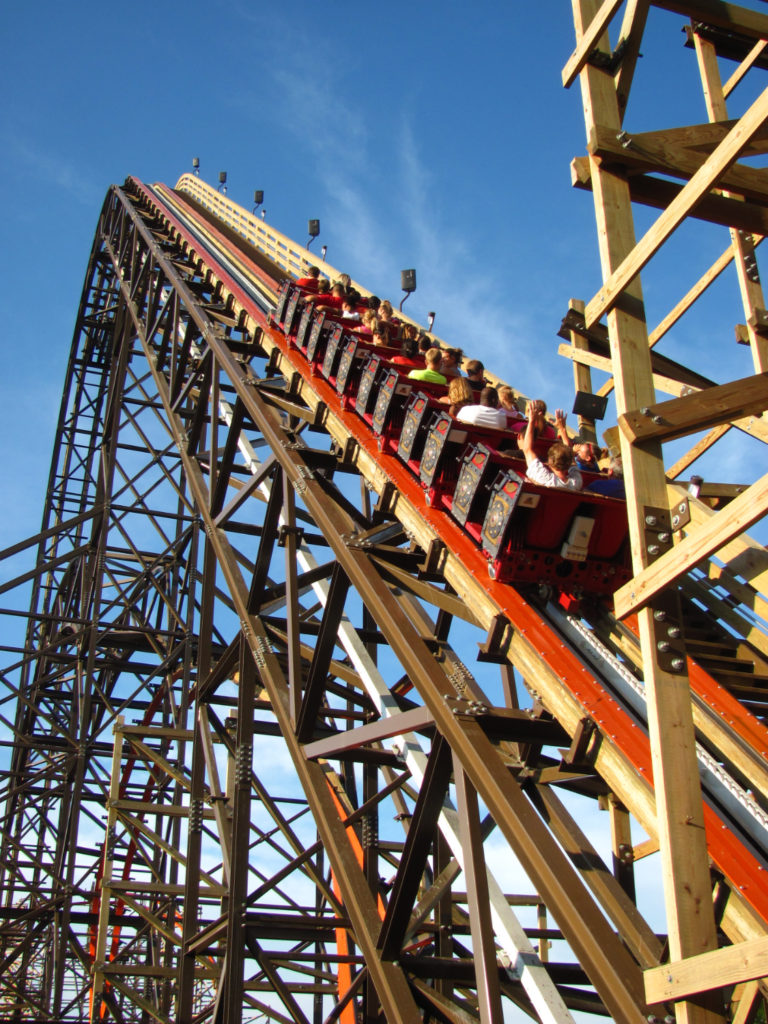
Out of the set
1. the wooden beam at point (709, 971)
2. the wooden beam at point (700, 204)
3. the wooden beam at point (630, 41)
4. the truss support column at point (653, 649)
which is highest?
the wooden beam at point (630, 41)

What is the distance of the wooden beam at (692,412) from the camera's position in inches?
155

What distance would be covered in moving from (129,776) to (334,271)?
8521mm

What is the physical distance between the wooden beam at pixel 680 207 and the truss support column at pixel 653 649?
0.23 ft

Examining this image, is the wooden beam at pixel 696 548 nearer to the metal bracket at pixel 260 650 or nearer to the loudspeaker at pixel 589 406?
the loudspeaker at pixel 589 406

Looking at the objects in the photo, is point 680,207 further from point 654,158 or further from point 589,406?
point 589,406

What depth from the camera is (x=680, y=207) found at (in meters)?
4.13

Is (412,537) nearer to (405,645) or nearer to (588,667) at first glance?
(405,645)

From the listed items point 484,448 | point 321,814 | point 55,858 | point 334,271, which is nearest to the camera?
point 484,448

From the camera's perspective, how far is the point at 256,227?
1895cm

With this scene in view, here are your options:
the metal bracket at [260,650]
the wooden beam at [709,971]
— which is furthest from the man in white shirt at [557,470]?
the metal bracket at [260,650]

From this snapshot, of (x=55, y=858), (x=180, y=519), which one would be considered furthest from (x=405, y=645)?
(x=55, y=858)

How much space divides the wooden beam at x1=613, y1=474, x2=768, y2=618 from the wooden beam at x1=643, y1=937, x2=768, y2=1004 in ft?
3.89

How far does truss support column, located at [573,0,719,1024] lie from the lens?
3373 millimetres

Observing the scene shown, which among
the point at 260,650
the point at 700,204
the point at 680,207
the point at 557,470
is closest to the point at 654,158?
the point at 700,204
